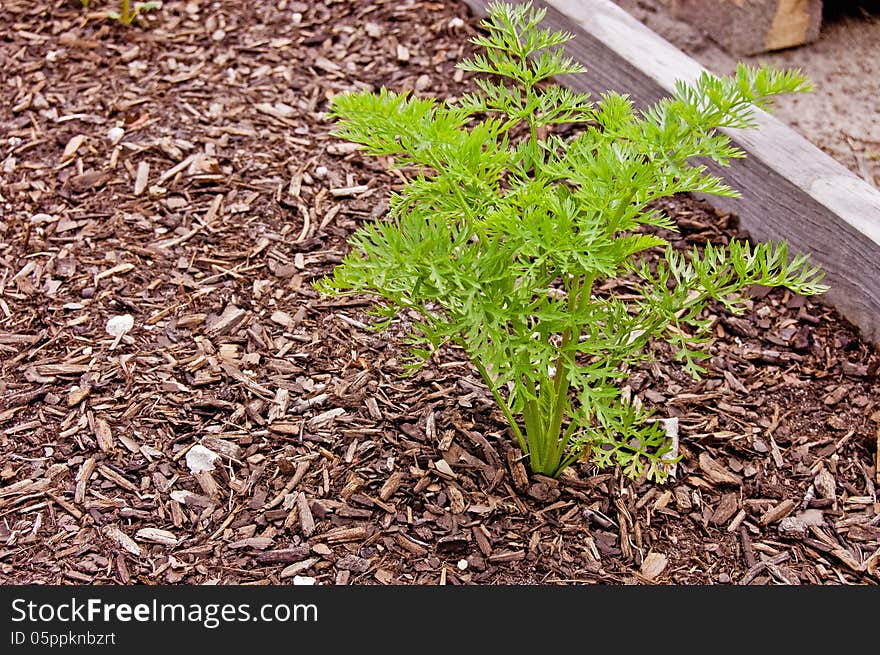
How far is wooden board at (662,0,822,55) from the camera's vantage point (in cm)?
386

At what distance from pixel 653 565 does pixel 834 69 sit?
2.53m

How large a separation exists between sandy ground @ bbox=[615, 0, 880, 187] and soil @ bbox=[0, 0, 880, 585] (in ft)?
2.52

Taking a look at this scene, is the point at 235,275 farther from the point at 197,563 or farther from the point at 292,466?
the point at 197,563

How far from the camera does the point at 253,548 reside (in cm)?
219

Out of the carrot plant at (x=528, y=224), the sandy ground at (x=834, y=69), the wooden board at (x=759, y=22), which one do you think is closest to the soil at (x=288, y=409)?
the carrot plant at (x=528, y=224)

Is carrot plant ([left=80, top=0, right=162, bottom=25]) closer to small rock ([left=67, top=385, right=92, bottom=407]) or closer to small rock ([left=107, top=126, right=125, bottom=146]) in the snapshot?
small rock ([left=107, top=126, right=125, bottom=146])

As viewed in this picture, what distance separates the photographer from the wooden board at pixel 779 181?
8.71 feet

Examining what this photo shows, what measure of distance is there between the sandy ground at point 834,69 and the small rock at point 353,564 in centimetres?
221

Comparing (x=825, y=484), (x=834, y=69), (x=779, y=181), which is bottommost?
(x=825, y=484)

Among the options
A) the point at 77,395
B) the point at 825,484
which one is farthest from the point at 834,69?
the point at 77,395

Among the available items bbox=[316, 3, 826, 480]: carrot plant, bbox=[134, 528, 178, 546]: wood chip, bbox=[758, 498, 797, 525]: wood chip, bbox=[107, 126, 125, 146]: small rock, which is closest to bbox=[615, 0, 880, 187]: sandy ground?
bbox=[758, 498, 797, 525]: wood chip

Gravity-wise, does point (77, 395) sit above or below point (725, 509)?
below

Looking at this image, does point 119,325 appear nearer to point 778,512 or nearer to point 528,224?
point 528,224

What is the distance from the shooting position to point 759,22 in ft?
12.7
